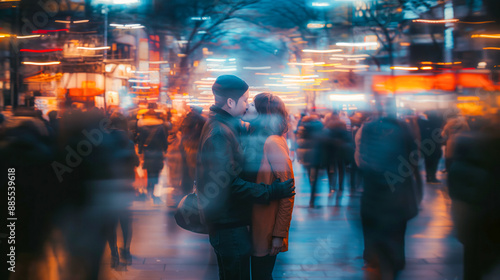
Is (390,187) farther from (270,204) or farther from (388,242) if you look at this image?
(270,204)

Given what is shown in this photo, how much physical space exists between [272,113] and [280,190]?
0.70 m

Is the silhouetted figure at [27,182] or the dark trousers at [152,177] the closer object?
the silhouetted figure at [27,182]

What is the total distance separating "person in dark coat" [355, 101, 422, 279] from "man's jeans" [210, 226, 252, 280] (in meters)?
1.89

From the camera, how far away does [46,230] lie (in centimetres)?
391

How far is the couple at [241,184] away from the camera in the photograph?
9.09ft

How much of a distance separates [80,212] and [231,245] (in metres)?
1.81

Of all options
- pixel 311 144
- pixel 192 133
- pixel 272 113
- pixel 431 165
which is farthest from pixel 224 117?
pixel 431 165

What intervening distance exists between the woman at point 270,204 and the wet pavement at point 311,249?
1.97 m

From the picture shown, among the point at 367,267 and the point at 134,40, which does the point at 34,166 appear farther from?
the point at 134,40

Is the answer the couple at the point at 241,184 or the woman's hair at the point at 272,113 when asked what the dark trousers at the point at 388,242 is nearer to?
the couple at the point at 241,184

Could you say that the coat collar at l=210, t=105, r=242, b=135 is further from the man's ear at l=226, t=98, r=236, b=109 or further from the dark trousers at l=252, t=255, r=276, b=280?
the dark trousers at l=252, t=255, r=276, b=280

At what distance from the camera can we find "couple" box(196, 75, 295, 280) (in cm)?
277

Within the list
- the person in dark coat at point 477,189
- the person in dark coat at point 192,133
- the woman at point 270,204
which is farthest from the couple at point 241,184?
the person in dark coat at point 192,133

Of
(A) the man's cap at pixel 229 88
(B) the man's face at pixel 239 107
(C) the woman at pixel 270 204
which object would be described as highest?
(A) the man's cap at pixel 229 88
